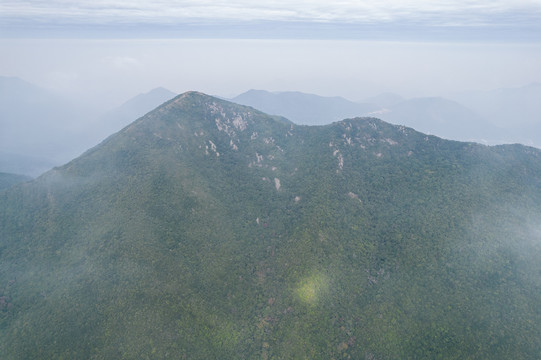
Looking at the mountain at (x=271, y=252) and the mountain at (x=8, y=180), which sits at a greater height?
the mountain at (x=271, y=252)

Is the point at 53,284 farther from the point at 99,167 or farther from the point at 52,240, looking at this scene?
the point at 99,167

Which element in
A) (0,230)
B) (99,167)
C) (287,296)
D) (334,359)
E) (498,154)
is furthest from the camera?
(498,154)

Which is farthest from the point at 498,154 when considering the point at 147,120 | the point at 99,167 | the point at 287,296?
the point at 99,167

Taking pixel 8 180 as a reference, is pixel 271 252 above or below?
above

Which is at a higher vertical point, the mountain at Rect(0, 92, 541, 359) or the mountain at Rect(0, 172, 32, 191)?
the mountain at Rect(0, 92, 541, 359)

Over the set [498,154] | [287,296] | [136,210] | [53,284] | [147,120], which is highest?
[147,120]

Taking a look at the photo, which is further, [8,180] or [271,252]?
[8,180]

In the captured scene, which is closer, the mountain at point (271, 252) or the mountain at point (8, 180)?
the mountain at point (271, 252)

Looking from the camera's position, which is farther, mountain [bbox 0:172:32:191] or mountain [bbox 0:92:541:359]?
mountain [bbox 0:172:32:191]
